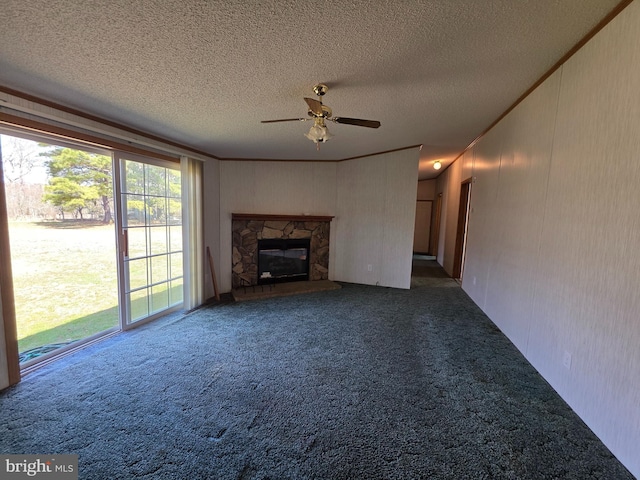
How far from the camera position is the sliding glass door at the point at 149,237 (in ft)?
10.3

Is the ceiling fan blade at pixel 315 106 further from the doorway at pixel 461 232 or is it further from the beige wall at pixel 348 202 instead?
the doorway at pixel 461 232

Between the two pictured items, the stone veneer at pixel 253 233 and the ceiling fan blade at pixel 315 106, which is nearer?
the ceiling fan blade at pixel 315 106

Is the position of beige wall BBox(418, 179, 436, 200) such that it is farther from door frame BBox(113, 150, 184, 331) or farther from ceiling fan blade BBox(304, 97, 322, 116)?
door frame BBox(113, 150, 184, 331)

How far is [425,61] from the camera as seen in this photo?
187 cm

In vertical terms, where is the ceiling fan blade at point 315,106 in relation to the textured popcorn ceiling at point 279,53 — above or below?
below

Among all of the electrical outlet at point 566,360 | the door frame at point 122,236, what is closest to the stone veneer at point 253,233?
the door frame at point 122,236

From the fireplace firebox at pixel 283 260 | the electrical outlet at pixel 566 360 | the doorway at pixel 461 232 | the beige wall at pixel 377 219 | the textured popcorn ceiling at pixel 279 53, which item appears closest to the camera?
the textured popcorn ceiling at pixel 279 53

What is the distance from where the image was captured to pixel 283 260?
201 inches

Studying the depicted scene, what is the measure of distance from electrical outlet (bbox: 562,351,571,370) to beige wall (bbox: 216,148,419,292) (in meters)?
2.81

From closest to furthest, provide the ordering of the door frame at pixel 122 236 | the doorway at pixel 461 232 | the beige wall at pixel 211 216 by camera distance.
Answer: the door frame at pixel 122 236 → the beige wall at pixel 211 216 → the doorway at pixel 461 232

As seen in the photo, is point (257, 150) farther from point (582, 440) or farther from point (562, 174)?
point (582, 440)
